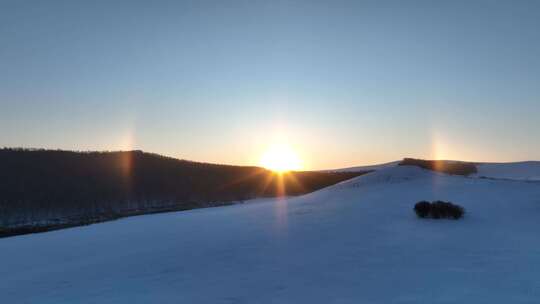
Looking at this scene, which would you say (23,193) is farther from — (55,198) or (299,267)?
(299,267)

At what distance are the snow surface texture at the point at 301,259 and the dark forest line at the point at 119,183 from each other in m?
22.6

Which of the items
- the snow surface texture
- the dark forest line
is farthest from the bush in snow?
the dark forest line

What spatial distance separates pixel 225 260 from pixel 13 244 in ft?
32.5

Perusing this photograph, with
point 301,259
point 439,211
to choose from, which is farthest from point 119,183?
point 301,259

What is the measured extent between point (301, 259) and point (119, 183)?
53.5 meters

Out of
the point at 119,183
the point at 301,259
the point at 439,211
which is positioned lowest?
the point at 301,259

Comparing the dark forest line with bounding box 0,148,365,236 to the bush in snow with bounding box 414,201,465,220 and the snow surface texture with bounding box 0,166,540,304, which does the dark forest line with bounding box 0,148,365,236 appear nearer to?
the snow surface texture with bounding box 0,166,540,304

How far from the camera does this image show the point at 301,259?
33.9 ft

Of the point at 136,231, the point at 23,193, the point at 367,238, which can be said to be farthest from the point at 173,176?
the point at 367,238

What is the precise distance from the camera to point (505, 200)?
58.9 feet

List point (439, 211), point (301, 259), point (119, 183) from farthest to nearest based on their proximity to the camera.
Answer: point (119, 183)
point (439, 211)
point (301, 259)

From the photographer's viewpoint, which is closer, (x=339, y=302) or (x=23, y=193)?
(x=339, y=302)

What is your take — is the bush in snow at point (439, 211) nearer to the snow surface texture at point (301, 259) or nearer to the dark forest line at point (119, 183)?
the snow surface texture at point (301, 259)

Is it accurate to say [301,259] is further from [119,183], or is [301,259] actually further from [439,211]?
[119,183]
